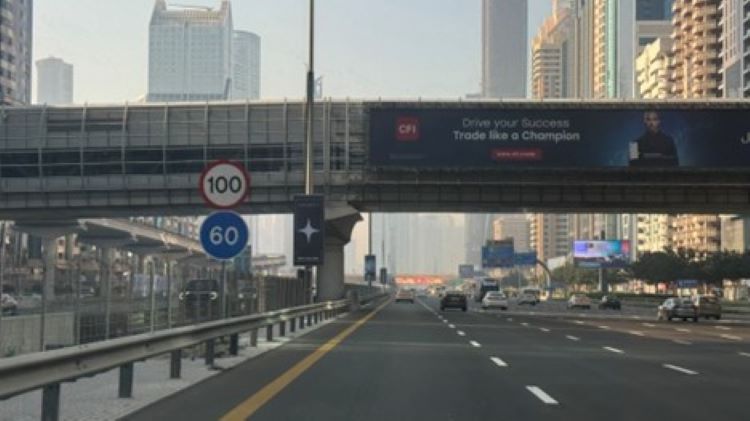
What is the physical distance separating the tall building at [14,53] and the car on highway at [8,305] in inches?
5345

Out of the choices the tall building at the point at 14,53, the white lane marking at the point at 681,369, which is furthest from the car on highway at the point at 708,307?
the tall building at the point at 14,53

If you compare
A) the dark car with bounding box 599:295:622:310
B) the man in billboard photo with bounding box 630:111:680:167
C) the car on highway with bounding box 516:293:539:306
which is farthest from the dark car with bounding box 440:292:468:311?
the car on highway with bounding box 516:293:539:306

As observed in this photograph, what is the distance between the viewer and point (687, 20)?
187 metres

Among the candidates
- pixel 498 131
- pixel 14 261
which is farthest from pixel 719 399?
pixel 498 131

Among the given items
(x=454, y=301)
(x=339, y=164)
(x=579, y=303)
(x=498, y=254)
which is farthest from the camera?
(x=498, y=254)

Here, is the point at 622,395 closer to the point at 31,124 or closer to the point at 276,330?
the point at 276,330

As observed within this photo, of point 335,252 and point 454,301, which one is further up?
point 335,252

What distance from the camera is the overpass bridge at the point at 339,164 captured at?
57062 mm

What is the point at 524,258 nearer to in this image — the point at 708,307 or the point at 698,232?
the point at 698,232

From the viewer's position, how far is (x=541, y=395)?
13656 millimetres

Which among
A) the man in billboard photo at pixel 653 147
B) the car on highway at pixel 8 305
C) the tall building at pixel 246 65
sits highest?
the tall building at pixel 246 65

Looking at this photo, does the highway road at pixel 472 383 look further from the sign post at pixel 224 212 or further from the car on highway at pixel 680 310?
the car on highway at pixel 680 310

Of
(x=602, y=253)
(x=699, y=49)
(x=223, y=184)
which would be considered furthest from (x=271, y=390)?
(x=699, y=49)

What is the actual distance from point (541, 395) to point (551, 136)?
4488 cm
